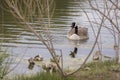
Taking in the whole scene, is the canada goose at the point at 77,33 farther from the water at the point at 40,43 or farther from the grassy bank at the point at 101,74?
the grassy bank at the point at 101,74

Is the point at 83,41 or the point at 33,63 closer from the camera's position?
the point at 33,63

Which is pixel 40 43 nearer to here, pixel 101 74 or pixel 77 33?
pixel 77 33

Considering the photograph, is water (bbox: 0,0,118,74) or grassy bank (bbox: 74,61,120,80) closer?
grassy bank (bbox: 74,61,120,80)

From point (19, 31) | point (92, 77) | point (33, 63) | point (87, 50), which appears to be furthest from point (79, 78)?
point (19, 31)

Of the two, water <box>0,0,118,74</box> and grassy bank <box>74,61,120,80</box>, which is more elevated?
water <box>0,0,118,74</box>

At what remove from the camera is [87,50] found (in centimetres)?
1541

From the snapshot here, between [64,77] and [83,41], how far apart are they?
34.7ft

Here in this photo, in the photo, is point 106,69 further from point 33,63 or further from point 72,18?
Answer: point 72,18

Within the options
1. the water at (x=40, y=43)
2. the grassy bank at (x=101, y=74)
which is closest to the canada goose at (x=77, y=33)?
the water at (x=40, y=43)

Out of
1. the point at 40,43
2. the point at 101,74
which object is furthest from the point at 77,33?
the point at 101,74

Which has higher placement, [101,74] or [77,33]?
[77,33]

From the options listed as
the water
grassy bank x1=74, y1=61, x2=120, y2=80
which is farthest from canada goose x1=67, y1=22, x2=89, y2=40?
grassy bank x1=74, y1=61, x2=120, y2=80

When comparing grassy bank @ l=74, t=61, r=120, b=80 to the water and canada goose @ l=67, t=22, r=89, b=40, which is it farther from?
canada goose @ l=67, t=22, r=89, b=40

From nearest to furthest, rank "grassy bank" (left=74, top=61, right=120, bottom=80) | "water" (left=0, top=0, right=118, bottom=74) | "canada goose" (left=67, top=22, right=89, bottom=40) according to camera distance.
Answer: "grassy bank" (left=74, top=61, right=120, bottom=80) → "water" (left=0, top=0, right=118, bottom=74) → "canada goose" (left=67, top=22, right=89, bottom=40)
